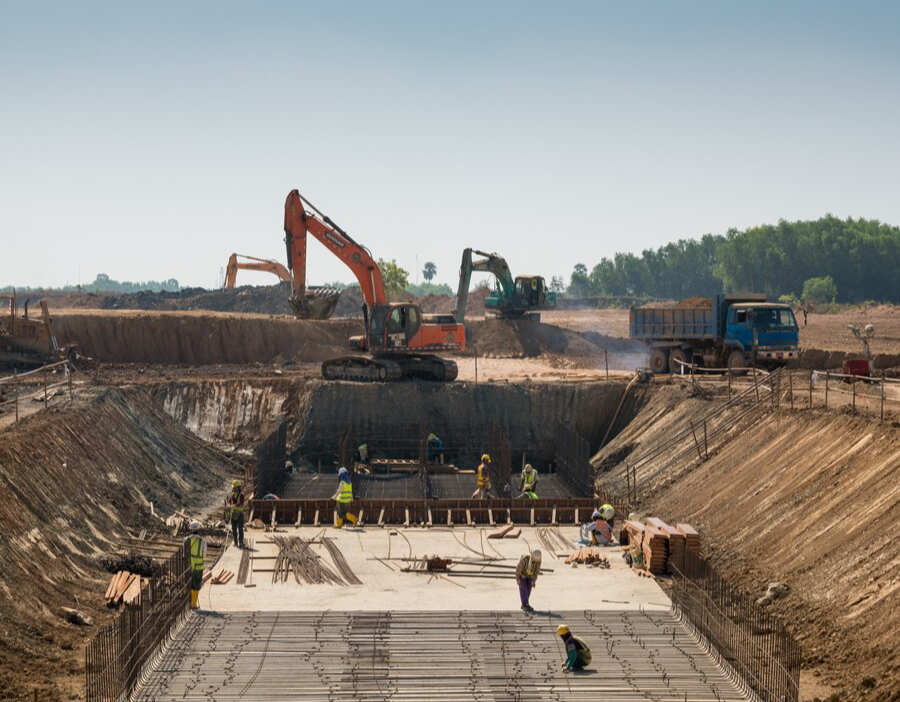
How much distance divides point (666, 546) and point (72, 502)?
487 inches

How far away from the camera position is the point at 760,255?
425ft

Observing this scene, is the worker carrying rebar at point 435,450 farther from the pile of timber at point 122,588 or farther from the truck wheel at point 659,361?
the pile of timber at point 122,588

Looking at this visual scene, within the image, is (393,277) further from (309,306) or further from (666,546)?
(666,546)

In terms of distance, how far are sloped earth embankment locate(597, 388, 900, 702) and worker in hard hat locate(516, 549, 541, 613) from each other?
392cm

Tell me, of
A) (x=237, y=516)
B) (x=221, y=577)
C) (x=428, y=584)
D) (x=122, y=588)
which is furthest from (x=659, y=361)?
(x=122, y=588)

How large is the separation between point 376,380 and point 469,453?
5.26 m

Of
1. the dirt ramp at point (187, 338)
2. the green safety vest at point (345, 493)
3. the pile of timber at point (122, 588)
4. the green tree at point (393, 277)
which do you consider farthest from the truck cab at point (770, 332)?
the green tree at point (393, 277)

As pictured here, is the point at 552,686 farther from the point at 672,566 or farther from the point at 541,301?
the point at 541,301

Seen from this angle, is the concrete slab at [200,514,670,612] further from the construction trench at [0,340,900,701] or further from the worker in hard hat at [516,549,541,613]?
the worker in hard hat at [516,549,541,613]

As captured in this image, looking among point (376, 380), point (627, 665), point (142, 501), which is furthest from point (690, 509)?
point (376, 380)

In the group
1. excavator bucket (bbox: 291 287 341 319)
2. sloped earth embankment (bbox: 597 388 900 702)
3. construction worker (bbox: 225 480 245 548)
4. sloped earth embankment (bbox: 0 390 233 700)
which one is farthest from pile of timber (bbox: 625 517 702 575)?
excavator bucket (bbox: 291 287 341 319)

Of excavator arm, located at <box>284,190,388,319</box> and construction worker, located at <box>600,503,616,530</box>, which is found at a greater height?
excavator arm, located at <box>284,190,388,319</box>

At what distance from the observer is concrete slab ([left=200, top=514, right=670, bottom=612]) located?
790 inches

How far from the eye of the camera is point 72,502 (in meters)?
25.2
